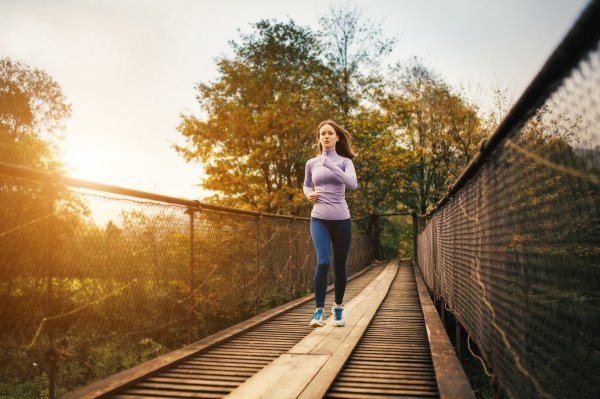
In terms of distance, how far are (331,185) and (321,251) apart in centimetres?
61

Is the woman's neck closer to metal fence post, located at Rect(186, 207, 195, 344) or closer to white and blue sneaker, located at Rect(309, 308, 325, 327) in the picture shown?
metal fence post, located at Rect(186, 207, 195, 344)

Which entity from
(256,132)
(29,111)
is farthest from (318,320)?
(29,111)

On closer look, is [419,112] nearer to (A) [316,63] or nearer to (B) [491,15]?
(A) [316,63]

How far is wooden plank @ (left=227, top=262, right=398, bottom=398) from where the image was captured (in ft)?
7.64

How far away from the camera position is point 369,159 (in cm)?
1823

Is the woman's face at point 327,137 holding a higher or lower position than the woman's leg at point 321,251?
higher

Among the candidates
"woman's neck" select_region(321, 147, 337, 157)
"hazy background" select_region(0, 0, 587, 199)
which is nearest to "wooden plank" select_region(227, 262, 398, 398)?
"woman's neck" select_region(321, 147, 337, 157)

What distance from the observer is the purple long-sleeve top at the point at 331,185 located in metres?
4.02

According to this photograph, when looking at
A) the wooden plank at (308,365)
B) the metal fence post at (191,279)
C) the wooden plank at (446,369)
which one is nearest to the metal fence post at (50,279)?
the wooden plank at (308,365)

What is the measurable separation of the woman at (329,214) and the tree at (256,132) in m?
11.7

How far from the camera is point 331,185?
4062 mm

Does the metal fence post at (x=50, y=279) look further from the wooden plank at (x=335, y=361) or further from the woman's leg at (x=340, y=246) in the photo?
the woman's leg at (x=340, y=246)

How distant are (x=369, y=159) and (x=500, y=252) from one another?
1657cm

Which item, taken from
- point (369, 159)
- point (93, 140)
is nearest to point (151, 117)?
point (93, 140)
